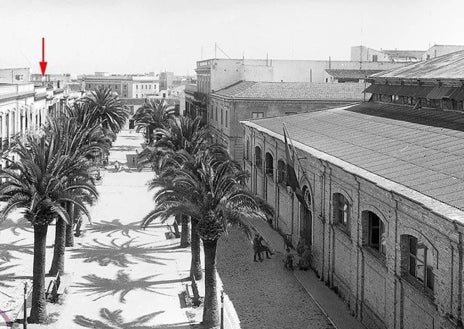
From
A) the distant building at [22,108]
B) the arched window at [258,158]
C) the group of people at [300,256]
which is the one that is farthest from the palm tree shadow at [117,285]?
the distant building at [22,108]

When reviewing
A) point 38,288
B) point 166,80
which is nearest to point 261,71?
point 38,288

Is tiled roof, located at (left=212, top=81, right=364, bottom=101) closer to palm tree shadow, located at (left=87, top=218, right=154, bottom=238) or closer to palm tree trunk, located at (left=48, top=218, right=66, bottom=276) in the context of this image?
palm tree shadow, located at (left=87, top=218, right=154, bottom=238)

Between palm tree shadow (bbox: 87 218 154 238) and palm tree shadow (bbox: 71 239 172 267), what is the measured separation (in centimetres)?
223

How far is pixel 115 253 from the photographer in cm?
2839

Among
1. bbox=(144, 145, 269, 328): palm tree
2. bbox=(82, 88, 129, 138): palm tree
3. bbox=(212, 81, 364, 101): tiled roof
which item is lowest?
bbox=(144, 145, 269, 328): palm tree

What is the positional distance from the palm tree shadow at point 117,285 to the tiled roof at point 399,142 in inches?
332

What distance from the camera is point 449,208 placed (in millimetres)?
14172

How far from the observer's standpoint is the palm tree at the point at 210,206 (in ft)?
63.3

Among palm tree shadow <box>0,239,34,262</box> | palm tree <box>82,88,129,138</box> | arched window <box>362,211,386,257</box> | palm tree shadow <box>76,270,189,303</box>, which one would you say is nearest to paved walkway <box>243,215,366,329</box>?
arched window <box>362,211,386,257</box>

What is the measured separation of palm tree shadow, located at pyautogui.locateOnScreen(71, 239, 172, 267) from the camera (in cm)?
2703

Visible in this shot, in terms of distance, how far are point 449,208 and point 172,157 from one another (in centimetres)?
1515

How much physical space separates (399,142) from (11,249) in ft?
58.6

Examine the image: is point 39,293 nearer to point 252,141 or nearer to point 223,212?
point 223,212

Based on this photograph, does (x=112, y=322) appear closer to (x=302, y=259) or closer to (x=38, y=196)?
(x=38, y=196)
